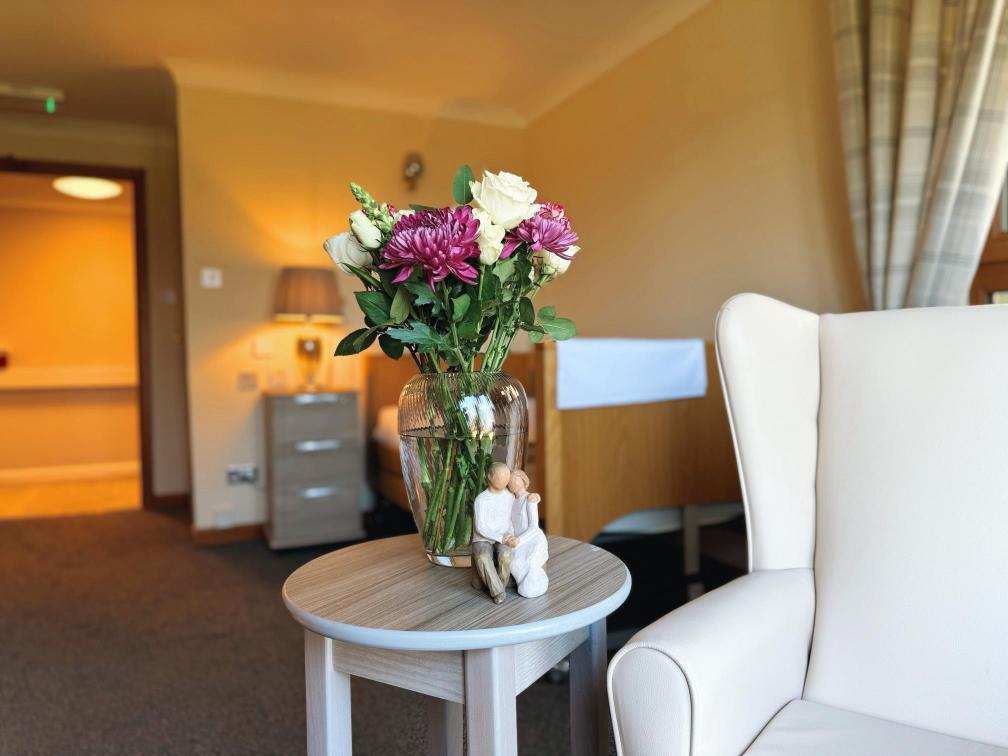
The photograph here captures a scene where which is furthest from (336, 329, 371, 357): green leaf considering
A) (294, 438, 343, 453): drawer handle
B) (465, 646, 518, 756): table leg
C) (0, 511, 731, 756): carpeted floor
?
(294, 438, 343, 453): drawer handle

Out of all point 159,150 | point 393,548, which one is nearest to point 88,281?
point 159,150

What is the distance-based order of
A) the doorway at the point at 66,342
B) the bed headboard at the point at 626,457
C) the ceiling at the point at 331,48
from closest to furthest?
the bed headboard at the point at 626,457, the ceiling at the point at 331,48, the doorway at the point at 66,342

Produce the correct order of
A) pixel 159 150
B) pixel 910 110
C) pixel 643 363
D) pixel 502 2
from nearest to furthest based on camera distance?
pixel 910 110, pixel 643 363, pixel 502 2, pixel 159 150

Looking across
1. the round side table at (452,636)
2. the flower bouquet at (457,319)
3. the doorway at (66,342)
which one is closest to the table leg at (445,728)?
the round side table at (452,636)

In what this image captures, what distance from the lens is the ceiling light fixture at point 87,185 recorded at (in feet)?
14.1

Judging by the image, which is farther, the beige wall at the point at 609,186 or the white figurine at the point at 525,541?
the beige wall at the point at 609,186

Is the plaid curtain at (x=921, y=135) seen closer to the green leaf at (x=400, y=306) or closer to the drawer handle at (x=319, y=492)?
the green leaf at (x=400, y=306)

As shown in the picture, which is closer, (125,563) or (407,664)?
(407,664)

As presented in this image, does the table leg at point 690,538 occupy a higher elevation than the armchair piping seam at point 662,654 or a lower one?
lower

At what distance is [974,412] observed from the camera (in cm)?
103

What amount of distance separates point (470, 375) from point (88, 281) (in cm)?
622

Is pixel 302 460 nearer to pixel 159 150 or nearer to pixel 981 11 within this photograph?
pixel 159 150

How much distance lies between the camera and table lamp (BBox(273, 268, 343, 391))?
3.42m

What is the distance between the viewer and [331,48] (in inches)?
130
